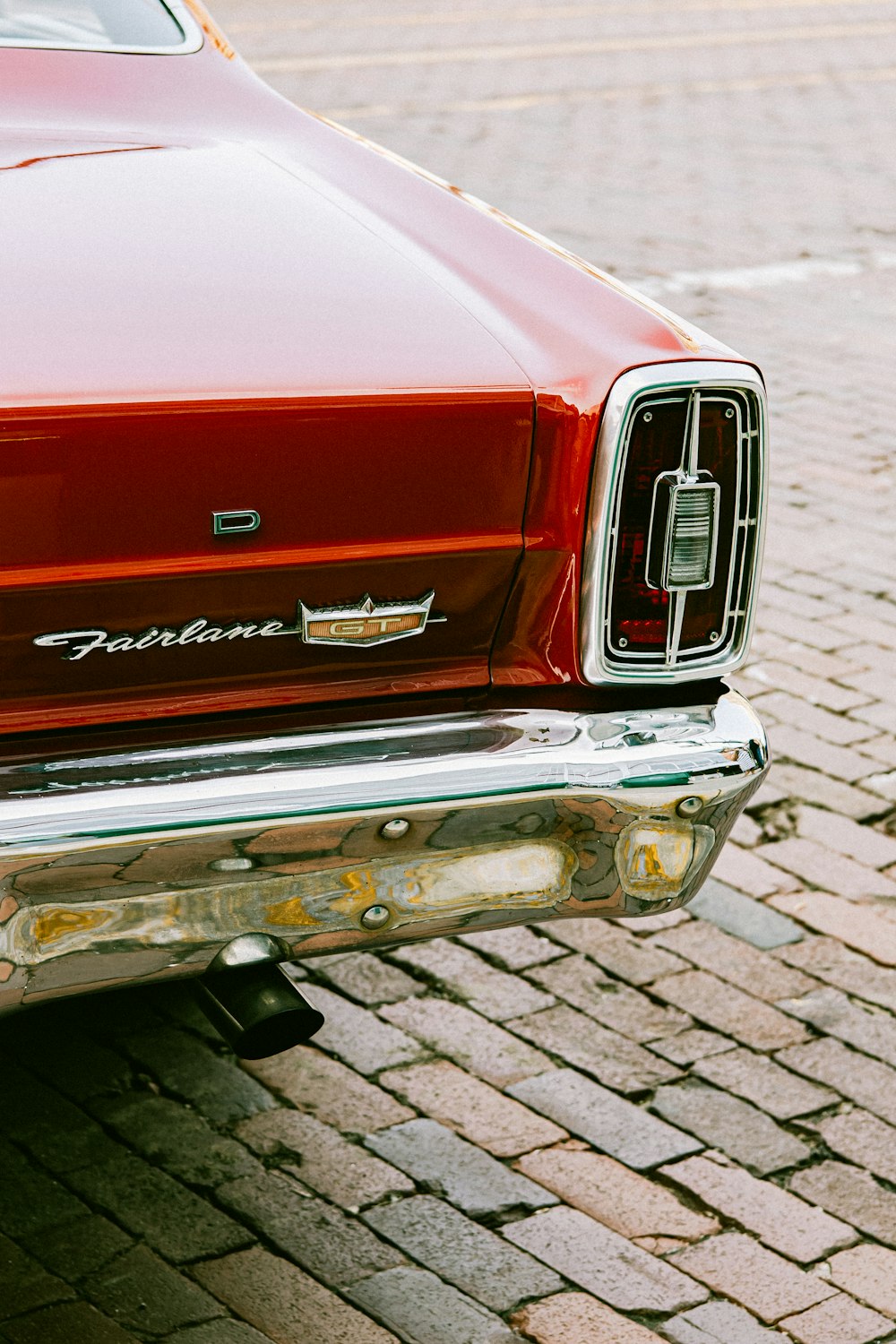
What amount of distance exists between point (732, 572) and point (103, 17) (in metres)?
1.81

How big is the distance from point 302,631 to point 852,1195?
4.51ft

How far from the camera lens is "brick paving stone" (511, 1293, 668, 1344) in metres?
2.44

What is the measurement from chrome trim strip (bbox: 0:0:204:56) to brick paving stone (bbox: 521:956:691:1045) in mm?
1949

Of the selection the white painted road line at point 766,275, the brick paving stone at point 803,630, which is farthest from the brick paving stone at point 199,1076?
the white painted road line at point 766,275

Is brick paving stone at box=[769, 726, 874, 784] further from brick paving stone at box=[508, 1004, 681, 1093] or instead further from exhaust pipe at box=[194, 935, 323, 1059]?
exhaust pipe at box=[194, 935, 323, 1059]

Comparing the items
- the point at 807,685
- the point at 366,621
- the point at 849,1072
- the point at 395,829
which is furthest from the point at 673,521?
the point at 807,685

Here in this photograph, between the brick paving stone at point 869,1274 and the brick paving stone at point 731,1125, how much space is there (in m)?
0.22

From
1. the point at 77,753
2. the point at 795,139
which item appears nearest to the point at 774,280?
the point at 795,139

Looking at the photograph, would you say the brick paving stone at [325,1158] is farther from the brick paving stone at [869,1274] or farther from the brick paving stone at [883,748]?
the brick paving stone at [883,748]

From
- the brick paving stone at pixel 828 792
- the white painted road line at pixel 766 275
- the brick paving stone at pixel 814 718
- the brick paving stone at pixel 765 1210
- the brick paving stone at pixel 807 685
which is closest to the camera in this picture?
the brick paving stone at pixel 765 1210

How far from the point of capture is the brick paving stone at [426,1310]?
243cm

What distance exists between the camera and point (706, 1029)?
3135mm

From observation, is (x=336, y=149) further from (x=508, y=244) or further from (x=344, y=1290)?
(x=344, y=1290)

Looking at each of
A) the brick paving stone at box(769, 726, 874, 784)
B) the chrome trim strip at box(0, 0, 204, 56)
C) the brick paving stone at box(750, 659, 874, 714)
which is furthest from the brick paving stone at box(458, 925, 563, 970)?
the chrome trim strip at box(0, 0, 204, 56)
